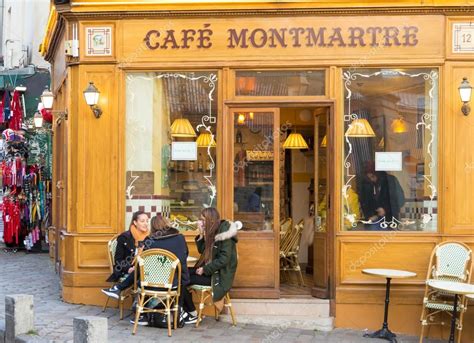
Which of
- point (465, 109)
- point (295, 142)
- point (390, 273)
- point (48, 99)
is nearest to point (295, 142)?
point (295, 142)

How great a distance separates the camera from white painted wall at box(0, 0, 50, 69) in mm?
22781

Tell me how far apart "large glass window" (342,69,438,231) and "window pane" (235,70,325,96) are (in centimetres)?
40

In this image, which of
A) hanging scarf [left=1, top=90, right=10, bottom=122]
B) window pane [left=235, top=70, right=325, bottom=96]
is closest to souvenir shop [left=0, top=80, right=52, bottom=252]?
hanging scarf [left=1, top=90, right=10, bottom=122]

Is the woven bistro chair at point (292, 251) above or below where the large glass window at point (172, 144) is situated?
below

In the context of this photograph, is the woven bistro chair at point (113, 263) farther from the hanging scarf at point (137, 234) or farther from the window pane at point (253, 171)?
the window pane at point (253, 171)

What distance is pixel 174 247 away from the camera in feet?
29.4

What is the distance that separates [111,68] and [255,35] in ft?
6.58

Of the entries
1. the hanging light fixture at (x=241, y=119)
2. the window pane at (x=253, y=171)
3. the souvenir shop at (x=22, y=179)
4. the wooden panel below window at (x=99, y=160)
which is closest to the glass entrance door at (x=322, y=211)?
the window pane at (x=253, y=171)

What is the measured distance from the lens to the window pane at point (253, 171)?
9852mm

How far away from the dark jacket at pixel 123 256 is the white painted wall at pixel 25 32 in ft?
46.2

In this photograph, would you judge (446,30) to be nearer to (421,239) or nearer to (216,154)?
(421,239)

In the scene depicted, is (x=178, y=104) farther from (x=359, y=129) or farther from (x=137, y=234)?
(x=359, y=129)

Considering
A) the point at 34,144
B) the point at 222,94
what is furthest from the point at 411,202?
the point at 34,144

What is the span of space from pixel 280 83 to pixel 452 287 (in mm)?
3515
